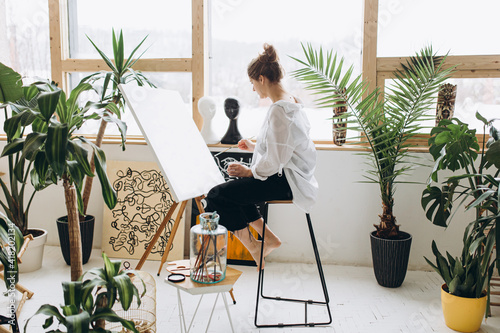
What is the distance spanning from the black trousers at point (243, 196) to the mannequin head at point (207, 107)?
88cm

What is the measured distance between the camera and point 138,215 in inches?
134

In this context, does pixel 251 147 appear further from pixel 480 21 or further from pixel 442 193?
pixel 480 21

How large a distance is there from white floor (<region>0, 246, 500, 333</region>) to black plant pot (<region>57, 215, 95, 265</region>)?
2.8 inches

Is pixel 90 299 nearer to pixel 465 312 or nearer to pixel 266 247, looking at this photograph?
pixel 266 247

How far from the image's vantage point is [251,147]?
111 inches

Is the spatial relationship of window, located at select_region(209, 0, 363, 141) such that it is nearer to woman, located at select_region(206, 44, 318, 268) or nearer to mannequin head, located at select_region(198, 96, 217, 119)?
mannequin head, located at select_region(198, 96, 217, 119)

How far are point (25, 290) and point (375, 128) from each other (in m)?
2.38

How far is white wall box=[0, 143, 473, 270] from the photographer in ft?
10.5

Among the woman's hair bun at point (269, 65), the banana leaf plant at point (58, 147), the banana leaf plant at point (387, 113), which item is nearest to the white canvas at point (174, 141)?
the banana leaf plant at point (58, 147)

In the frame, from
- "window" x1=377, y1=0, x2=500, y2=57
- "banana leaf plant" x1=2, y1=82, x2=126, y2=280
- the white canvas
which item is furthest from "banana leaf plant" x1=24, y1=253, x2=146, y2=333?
"window" x1=377, y1=0, x2=500, y2=57

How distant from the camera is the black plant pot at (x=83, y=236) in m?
3.18

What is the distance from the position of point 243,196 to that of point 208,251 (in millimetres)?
489

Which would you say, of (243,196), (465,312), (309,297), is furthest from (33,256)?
(465,312)

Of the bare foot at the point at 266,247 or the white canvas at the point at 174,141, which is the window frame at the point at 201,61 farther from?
the bare foot at the point at 266,247
